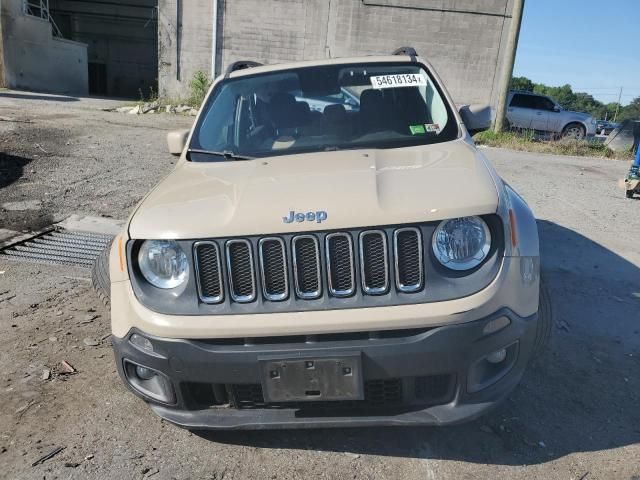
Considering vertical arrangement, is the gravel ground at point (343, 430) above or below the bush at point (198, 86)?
above

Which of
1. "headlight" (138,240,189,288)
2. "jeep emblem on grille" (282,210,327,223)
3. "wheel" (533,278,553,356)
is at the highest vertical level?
"jeep emblem on grille" (282,210,327,223)

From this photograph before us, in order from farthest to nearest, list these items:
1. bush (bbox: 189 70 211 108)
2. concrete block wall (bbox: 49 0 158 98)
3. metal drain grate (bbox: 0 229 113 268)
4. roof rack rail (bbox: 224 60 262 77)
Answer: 1. concrete block wall (bbox: 49 0 158 98)
2. bush (bbox: 189 70 211 108)
3. metal drain grate (bbox: 0 229 113 268)
4. roof rack rail (bbox: 224 60 262 77)

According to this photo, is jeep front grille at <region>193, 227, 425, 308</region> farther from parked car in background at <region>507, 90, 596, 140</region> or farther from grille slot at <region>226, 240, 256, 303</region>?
parked car in background at <region>507, 90, 596, 140</region>

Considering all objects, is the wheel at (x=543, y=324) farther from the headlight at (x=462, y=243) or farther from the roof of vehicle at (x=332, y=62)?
the roof of vehicle at (x=332, y=62)

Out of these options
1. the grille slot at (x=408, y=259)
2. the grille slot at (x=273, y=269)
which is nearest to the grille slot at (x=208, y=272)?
the grille slot at (x=273, y=269)

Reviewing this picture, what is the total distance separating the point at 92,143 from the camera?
1064cm

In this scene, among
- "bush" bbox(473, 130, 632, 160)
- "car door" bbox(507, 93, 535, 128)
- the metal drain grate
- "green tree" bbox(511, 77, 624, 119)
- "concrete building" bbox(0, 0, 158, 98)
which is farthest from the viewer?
"green tree" bbox(511, 77, 624, 119)

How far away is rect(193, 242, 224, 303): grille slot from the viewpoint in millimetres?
2432

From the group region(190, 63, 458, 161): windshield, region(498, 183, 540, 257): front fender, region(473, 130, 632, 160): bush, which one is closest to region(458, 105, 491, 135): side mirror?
region(190, 63, 458, 161): windshield

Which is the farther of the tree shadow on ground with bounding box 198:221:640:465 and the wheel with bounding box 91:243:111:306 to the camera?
the wheel with bounding box 91:243:111:306

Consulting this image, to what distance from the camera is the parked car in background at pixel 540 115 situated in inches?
742

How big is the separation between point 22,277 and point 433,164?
3.75 meters

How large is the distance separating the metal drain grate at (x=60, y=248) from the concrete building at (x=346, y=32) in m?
14.9

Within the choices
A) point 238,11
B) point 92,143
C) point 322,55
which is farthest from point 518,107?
point 92,143
